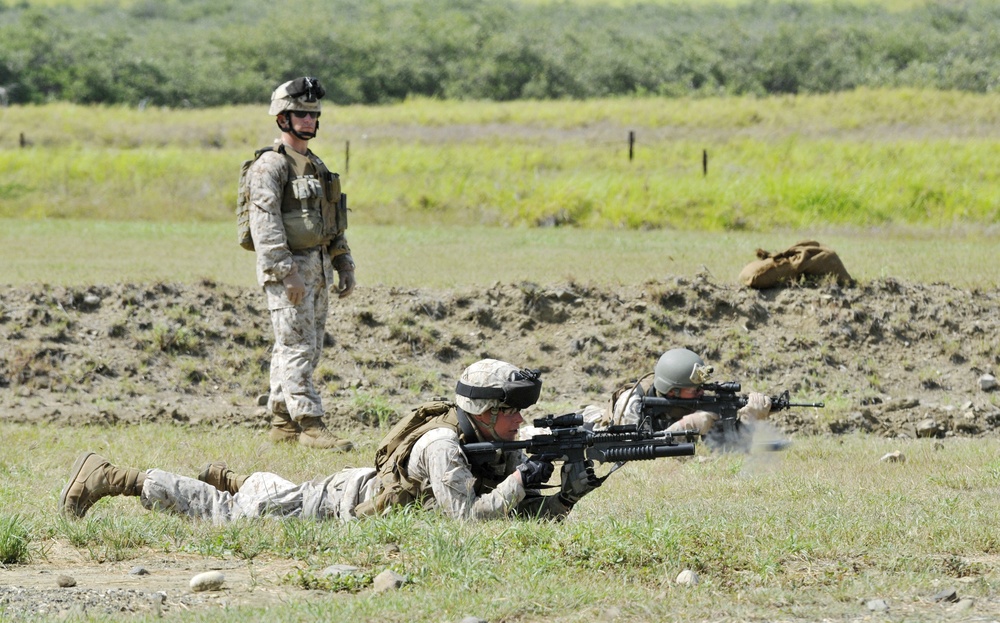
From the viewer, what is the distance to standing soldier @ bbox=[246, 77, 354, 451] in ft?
31.1

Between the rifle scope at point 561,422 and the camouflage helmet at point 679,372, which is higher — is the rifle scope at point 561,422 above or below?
above

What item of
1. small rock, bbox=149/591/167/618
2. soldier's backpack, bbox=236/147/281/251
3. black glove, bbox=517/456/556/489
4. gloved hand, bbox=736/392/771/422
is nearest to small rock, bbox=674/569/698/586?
black glove, bbox=517/456/556/489

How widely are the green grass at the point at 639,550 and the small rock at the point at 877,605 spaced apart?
0.04m

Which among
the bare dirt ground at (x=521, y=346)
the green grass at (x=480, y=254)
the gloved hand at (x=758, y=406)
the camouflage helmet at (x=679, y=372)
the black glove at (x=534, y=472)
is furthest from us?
the green grass at (x=480, y=254)

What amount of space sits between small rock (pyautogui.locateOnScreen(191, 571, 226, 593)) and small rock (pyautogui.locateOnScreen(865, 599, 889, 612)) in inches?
105

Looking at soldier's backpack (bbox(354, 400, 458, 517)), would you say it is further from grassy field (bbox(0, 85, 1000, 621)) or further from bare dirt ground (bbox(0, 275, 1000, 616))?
bare dirt ground (bbox(0, 275, 1000, 616))

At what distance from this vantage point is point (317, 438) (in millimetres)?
9719

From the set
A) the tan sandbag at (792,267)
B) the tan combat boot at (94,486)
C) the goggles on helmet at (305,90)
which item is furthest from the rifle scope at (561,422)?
the tan sandbag at (792,267)

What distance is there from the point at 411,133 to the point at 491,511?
3782 centimetres

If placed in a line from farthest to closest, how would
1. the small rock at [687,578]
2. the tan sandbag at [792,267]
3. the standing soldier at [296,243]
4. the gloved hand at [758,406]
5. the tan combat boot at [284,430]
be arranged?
the tan sandbag at [792,267]
the tan combat boot at [284,430]
the standing soldier at [296,243]
the gloved hand at [758,406]
the small rock at [687,578]

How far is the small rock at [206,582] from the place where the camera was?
554 cm

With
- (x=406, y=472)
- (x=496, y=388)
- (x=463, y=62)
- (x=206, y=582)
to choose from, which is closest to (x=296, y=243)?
(x=406, y=472)

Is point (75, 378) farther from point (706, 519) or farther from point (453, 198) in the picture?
point (453, 198)

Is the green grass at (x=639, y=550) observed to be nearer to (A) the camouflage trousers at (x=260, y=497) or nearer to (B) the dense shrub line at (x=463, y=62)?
(A) the camouflage trousers at (x=260, y=497)
